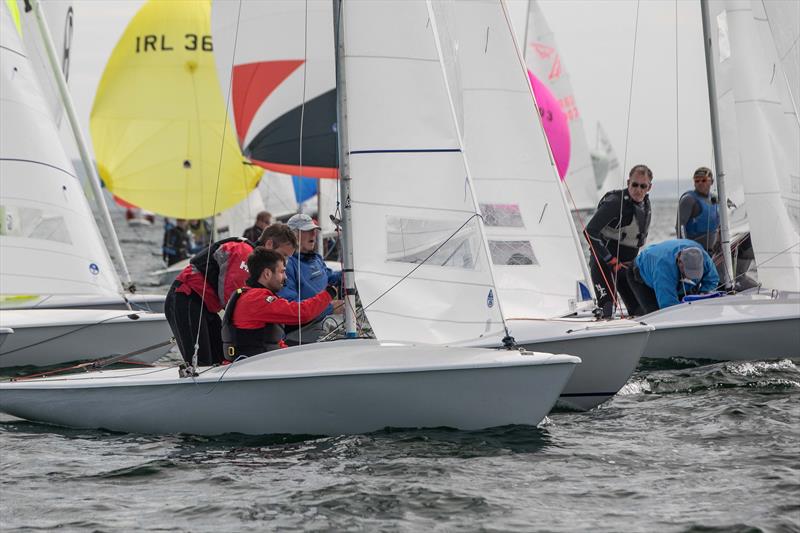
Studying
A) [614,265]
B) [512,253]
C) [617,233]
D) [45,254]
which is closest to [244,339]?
[512,253]

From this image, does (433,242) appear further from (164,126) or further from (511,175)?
(164,126)

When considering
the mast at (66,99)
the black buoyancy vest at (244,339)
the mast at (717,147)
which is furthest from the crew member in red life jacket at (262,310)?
the mast at (66,99)

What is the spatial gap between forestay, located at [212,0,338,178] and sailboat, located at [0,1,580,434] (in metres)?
3.53

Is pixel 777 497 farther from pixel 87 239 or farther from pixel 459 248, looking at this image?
pixel 87 239

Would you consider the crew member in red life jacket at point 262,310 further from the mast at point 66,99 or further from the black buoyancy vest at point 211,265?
the mast at point 66,99

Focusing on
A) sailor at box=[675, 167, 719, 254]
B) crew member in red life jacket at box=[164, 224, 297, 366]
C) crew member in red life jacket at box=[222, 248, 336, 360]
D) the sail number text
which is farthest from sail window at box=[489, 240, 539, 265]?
the sail number text

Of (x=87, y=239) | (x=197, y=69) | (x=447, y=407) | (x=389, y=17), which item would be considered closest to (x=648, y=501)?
(x=447, y=407)

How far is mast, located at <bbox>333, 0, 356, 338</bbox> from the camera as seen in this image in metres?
7.26

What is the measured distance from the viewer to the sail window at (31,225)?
11.0m

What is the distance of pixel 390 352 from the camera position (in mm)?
7012

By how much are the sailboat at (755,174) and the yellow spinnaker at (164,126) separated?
10469 millimetres

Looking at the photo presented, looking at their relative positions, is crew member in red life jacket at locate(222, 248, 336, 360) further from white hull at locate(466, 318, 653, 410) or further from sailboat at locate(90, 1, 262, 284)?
sailboat at locate(90, 1, 262, 284)

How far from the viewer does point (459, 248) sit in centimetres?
719

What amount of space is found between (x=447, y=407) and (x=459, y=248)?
2.96 feet
